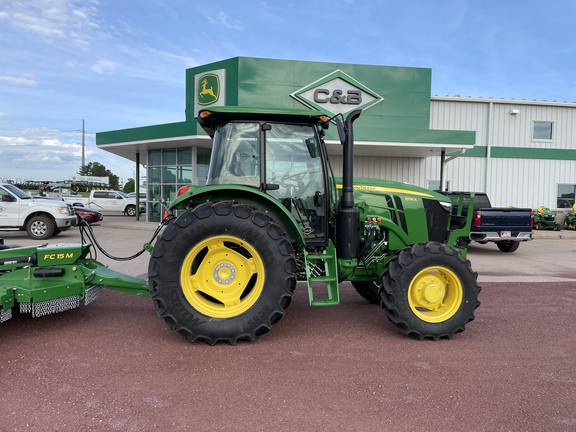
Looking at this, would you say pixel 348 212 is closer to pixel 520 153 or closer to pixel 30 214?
pixel 30 214

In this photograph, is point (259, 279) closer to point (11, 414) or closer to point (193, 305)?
point (193, 305)

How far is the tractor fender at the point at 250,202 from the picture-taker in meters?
4.05

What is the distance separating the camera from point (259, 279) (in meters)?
3.98

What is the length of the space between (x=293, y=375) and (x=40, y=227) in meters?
12.1

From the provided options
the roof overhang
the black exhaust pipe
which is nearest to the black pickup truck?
the roof overhang

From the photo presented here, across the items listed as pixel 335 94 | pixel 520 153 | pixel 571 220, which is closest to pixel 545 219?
pixel 571 220

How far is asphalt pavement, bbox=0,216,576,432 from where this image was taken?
2734mm

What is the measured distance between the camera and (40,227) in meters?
12.7

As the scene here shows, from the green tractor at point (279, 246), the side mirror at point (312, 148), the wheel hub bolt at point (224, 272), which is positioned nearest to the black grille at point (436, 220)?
the green tractor at point (279, 246)

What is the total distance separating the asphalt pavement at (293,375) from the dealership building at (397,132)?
37.0ft

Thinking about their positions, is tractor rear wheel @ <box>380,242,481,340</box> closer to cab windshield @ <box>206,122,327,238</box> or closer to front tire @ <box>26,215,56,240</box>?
cab windshield @ <box>206,122,327,238</box>

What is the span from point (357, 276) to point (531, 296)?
→ 3.34 m

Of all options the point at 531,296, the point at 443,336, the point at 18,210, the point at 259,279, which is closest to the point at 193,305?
the point at 259,279

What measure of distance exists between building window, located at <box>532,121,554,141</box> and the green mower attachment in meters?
20.5
